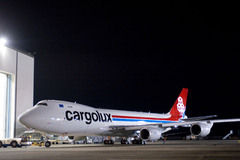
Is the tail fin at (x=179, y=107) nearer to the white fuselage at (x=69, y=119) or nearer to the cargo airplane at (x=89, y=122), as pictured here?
the cargo airplane at (x=89, y=122)

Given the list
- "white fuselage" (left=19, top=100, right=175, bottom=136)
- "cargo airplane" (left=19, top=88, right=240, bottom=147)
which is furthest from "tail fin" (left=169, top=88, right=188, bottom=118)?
"white fuselage" (left=19, top=100, right=175, bottom=136)

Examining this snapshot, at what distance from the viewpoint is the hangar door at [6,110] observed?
34.0 m

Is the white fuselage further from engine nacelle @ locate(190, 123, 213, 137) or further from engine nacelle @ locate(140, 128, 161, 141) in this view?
engine nacelle @ locate(190, 123, 213, 137)

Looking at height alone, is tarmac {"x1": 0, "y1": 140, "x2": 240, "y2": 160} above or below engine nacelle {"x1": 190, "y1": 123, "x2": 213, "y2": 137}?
below

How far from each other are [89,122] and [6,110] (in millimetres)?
11282

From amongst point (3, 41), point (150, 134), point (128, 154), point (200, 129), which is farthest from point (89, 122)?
point (128, 154)

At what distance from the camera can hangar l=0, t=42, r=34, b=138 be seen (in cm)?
3369

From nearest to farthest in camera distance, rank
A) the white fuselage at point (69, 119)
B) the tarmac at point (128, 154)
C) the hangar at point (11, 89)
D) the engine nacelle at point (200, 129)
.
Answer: the tarmac at point (128, 154), the white fuselage at point (69, 119), the engine nacelle at point (200, 129), the hangar at point (11, 89)

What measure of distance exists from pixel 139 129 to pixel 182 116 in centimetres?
1513

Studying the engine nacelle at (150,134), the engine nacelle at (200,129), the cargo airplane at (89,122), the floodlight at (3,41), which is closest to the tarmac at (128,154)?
the cargo airplane at (89,122)

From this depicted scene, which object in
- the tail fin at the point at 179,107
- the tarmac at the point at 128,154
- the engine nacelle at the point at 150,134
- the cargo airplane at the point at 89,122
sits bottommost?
the tarmac at the point at 128,154

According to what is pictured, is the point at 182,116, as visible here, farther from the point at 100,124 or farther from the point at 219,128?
the point at 219,128

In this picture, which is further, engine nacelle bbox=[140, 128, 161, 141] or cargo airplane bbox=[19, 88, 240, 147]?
engine nacelle bbox=[140, 128, 161, 141]

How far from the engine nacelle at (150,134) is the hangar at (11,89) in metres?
14.5
